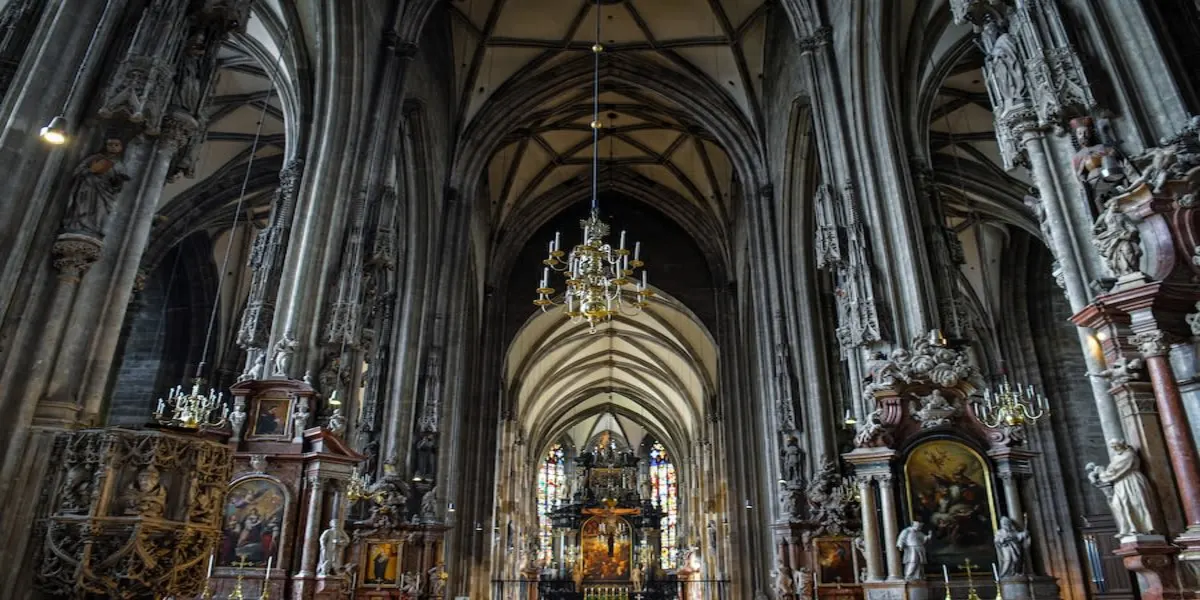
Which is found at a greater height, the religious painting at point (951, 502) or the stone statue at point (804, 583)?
the religious painting at point (951, 502)

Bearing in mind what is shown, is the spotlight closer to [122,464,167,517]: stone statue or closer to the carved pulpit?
[122,464,167,517]: stone statue

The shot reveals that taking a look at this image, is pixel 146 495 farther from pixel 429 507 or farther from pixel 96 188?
pixel 429 507

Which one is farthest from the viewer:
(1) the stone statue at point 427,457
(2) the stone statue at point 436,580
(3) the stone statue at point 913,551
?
(1) the stone statue at point 427,457

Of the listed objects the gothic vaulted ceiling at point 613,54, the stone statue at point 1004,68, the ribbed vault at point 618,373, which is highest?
the gothic vaulted ceiling at point 613,54

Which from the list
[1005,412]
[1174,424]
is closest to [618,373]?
[1005,412]

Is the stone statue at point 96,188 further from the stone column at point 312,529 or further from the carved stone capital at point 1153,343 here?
the carved stone capital at point 1153,343

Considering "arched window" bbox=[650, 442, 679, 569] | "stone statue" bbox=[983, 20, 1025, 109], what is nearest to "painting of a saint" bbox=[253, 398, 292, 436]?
"stone statue" bbox=[983, 20, 1025, 109]

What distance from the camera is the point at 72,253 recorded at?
5730 mm

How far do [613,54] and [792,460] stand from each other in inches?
455

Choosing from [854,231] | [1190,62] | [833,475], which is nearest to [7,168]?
[1190,62]

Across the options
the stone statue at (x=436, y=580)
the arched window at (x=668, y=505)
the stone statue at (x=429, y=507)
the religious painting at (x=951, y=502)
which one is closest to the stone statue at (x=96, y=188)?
the religious painting at (x=951, y=502)

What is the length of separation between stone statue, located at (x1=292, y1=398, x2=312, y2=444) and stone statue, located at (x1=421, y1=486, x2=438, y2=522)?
6261mm

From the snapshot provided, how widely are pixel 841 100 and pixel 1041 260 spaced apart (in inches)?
450

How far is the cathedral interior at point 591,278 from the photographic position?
5.65 m
